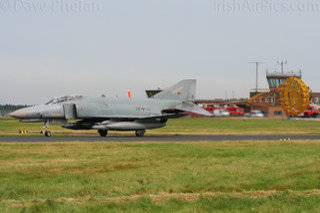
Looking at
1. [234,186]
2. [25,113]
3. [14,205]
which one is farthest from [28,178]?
[25,113]

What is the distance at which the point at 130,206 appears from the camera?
8.01 meters

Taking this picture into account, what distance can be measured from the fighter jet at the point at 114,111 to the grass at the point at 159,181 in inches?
486

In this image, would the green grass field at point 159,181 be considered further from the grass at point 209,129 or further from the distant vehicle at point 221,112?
the distant vehicle at point 221,112

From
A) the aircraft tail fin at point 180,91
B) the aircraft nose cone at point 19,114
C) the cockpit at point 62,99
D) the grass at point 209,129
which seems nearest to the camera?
the aircraft nose cone at point 19,114

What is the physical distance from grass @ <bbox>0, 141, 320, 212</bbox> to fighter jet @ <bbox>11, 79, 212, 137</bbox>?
1235 cm

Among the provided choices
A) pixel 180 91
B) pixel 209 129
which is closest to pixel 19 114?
pixel 180 91

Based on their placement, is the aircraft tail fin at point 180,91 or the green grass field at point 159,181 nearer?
the green grass field at point 159,181

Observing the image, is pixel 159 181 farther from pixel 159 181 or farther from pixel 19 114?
pixel 19 114

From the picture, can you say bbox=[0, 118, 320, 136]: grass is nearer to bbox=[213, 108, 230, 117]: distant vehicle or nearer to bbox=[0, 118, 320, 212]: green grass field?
bbox=[0, 118, 320, 212]: green grass field

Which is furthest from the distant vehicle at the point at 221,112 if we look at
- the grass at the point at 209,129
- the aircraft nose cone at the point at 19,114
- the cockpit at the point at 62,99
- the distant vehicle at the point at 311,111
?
the aircraft nose cone at the point at 19,114

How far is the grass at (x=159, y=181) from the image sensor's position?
8078mm

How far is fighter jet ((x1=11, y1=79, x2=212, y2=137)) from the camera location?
100 feet

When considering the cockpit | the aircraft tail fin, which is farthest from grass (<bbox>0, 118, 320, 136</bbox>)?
the cockpit

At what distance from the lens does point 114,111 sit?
1273 inches
